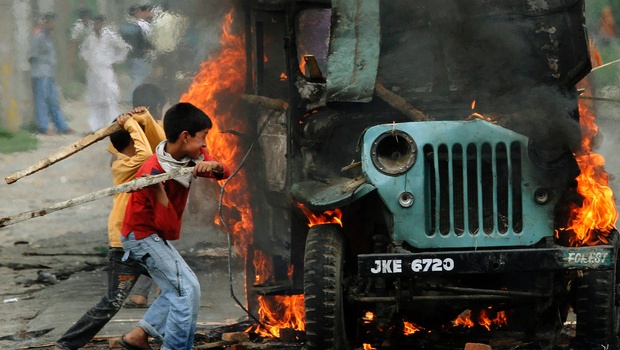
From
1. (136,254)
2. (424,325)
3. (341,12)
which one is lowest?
(424,325)

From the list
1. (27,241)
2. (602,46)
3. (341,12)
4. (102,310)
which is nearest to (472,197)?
(341,12)

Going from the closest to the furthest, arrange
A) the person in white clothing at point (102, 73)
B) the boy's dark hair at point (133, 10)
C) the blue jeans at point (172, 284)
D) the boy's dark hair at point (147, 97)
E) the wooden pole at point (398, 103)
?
the blue jeans at point (172, 284) → the wooden pole at point (398, 103) → the boy's dark hair at point (147, 97) → the boy's dark hair at point (133, 10) → the person in white clothing at point (102, 73)

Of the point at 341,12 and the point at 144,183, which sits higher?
the point at 341,12

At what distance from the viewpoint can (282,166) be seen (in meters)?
8.88

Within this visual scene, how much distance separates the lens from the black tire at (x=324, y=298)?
7344mm

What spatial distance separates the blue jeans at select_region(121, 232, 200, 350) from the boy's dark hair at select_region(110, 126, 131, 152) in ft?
3.63

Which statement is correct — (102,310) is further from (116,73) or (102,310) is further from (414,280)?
(116,73)

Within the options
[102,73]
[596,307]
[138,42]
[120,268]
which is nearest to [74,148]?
[120,268]

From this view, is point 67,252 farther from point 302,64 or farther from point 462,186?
point 462,186

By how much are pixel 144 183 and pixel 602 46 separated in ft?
32.7

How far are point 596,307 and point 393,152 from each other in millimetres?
1574

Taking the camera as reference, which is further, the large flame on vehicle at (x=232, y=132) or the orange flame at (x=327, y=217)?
the large flame on vehicle at (x=232, y=132)

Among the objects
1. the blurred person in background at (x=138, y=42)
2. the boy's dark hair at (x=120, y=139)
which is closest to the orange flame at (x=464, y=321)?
the boy's dark hair at (x=120, y=139)

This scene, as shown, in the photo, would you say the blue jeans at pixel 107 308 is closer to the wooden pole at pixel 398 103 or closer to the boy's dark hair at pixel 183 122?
the boy's dark hair at pixel 183 122
